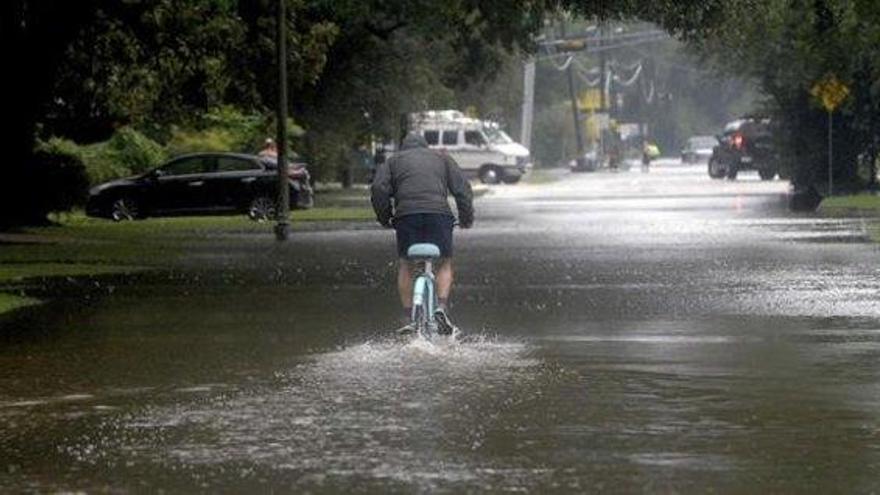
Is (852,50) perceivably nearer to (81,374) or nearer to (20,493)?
(81,374)

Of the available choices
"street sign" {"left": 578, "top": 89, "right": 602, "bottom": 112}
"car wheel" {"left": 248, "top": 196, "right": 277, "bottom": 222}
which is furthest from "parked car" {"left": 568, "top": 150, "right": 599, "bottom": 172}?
"car wheel" {"left": 248, "top": 196, "right": 277, "bottom": 222}

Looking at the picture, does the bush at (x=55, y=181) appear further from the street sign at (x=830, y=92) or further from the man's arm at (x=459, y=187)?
the man's arm at (x=459, y=187)

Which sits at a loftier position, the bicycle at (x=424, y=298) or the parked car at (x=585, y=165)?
the bicycle at (x=424, y=298)

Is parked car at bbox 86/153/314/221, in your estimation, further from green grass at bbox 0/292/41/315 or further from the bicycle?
the bicycle

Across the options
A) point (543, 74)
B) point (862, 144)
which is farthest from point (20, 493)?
point (543, 74)

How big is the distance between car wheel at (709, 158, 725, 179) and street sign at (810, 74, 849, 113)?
3425cm

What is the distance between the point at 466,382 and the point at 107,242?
2222cm

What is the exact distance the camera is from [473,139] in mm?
83125

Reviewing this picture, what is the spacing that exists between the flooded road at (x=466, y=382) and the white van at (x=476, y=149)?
52.8 meters

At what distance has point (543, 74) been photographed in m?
155

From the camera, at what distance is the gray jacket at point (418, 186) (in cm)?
1816

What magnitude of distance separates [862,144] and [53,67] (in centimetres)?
2574

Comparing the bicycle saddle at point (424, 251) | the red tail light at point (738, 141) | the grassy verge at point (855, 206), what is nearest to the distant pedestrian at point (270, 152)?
the grassy verge at point (855, 206)

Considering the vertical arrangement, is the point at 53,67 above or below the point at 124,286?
above
